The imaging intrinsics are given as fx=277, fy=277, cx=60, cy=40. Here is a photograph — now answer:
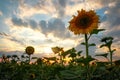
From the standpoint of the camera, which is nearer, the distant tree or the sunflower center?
the sunflower center

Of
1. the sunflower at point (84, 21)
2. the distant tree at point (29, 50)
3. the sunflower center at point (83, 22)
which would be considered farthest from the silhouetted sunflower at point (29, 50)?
the sunflower center at point (83, 22)

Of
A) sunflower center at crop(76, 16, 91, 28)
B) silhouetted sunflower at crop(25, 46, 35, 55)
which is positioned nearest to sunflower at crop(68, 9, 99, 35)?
sunflower center at crop(76, 16, 91, 28)

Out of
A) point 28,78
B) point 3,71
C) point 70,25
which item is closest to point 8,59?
point 3,71

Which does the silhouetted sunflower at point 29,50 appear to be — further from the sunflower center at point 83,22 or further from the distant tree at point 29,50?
the sunflower center at point 83,22

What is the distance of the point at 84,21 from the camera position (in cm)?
690

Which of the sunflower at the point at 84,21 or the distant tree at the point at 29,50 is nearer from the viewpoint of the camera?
the sunflower at the point at 84,21

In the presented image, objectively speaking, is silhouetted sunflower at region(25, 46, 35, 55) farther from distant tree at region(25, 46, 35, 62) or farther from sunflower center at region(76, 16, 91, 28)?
sunflower center at region(76, 16, 91, 28)

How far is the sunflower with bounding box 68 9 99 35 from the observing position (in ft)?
22.3

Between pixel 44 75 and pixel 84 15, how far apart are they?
8.33ft

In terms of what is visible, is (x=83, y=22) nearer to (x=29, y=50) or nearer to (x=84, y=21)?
(x=84, y=21)

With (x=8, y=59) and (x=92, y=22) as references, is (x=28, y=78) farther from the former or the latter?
(x=8, y=59)

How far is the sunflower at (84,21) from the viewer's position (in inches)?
267

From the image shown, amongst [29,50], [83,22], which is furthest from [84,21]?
[29,50]

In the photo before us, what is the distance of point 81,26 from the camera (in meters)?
6.91
